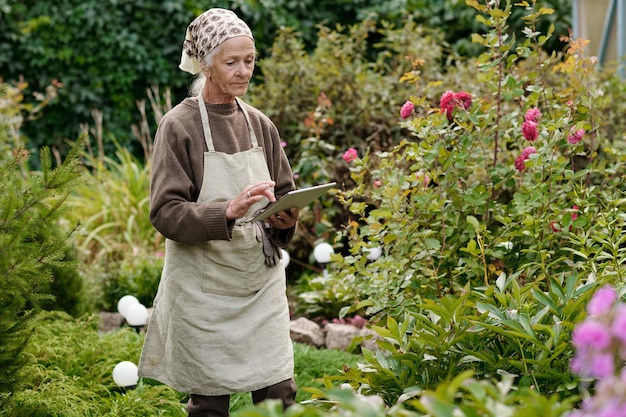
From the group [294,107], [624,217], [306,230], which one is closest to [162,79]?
[294,107]

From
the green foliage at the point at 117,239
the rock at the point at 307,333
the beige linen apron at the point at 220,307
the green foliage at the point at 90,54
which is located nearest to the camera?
the beige linen apron at the point at 220,307

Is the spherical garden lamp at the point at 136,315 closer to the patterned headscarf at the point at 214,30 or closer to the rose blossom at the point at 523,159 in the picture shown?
the patterned headscarf at the point at 214,30

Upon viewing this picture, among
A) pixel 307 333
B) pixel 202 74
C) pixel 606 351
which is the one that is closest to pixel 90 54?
pixel 307 333

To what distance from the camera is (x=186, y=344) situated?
2975 mm

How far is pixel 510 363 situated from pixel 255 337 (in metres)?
1.01

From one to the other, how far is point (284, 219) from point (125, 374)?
1.17 m

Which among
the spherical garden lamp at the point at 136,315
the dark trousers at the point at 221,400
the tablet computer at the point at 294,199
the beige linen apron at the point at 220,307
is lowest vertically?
the spherical garden lamp at the point at 136,315

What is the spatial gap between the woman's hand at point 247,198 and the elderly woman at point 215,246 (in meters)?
0.01

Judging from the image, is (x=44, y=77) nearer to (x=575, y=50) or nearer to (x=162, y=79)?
(x=162, y=79)

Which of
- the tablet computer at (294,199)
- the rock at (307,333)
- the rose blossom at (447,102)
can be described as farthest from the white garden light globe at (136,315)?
the rose blossom at (447,102)

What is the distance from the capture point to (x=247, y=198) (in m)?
2.76

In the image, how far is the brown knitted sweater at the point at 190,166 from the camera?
2811mm

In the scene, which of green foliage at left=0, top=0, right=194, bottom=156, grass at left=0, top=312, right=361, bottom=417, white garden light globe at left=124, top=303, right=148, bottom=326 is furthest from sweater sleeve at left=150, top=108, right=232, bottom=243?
green foliage at left=0, top=0, right=194, bottom=156

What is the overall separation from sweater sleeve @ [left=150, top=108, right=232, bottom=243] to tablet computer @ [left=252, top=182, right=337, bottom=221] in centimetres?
14
